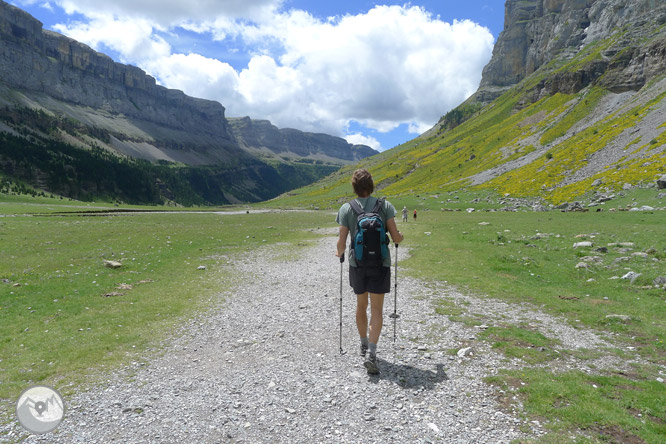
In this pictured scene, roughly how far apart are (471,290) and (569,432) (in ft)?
34.4

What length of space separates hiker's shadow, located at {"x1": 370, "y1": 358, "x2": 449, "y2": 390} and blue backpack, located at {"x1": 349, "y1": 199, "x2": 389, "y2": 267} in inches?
108

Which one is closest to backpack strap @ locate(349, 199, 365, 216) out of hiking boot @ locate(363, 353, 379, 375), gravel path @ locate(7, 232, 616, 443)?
hiking boot @ locate(363, 353, 379, 375)

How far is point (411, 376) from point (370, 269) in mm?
2781

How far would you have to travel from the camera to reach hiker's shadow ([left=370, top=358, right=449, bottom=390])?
7.86m

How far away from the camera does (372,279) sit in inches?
336

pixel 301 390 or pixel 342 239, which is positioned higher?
pixel 342 239

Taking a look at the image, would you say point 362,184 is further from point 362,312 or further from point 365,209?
point 362,312

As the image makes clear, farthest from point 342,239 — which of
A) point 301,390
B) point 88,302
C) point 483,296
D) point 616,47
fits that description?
point 616,47

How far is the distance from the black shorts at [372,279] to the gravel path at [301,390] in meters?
2.11

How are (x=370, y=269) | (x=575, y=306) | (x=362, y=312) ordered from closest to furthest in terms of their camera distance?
(x=370, y=269)
(x=362, y=312)
(x=575, y=306)

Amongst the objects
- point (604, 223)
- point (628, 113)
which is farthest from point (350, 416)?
point (628, 113)

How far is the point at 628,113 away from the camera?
81.2 metres

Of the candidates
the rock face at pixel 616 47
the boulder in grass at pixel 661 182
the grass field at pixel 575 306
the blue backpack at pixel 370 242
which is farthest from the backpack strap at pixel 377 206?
the rock face at pixel 616 47

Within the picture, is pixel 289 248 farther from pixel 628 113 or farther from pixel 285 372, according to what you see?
pixel 628 113
